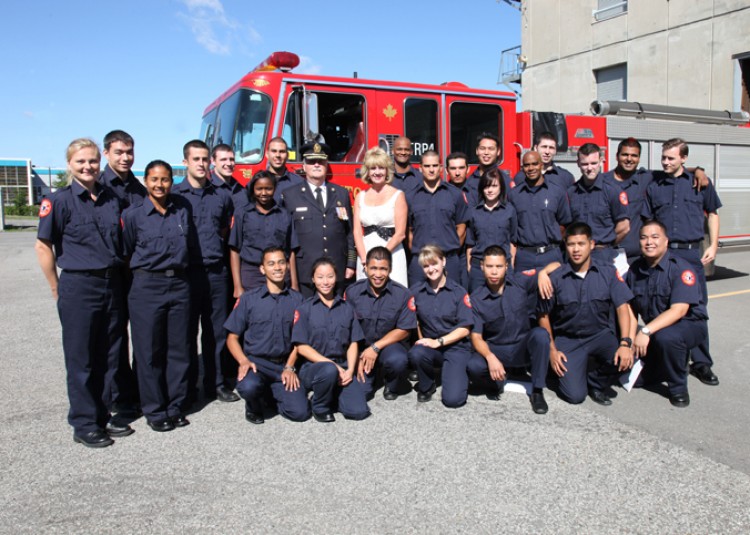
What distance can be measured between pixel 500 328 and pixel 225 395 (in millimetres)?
1955

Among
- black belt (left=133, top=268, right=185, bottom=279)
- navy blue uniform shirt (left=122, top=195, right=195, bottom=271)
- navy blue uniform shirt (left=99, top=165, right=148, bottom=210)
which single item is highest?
navy blue uniform shirt (left=99, top=165, right=148, bottom=210)

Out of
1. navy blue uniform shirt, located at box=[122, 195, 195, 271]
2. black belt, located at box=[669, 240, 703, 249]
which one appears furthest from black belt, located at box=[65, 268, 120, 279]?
black belt, located at box=[669, 240, 703, 249]

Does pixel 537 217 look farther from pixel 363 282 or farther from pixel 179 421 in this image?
pixel 179 421

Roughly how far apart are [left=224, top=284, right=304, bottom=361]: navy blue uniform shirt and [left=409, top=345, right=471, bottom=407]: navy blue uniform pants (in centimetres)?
86

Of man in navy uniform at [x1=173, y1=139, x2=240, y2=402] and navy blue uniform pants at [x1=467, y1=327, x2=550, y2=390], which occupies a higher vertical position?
man in navy uniform at [x1=173, y1=139, x2=240, y2=402]

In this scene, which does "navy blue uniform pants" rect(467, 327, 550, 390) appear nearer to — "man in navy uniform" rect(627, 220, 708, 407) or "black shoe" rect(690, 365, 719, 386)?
"man in navy uniform" rect(627, 220, 708, 407)

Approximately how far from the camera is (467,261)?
4836 mm

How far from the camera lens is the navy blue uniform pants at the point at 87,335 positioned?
10.7ft

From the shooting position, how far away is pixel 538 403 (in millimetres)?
3799

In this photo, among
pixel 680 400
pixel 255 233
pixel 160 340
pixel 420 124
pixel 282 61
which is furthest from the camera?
pixel 420 124

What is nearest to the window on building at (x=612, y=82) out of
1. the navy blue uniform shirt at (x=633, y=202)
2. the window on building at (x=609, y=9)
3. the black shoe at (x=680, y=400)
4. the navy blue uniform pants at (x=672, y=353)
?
the window on building at (x=609, y=9)

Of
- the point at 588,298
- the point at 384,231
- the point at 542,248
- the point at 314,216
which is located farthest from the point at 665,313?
the point at 314,216

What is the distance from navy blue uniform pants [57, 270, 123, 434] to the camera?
3.25 meters

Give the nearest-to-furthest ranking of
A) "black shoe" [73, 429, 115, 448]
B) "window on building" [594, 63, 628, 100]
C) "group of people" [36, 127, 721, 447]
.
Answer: "black shoe" [73, 429, 115, 448]
"group of people" [36, 127, 721, 447]
"window on building" [594, 63, 628, 100]
